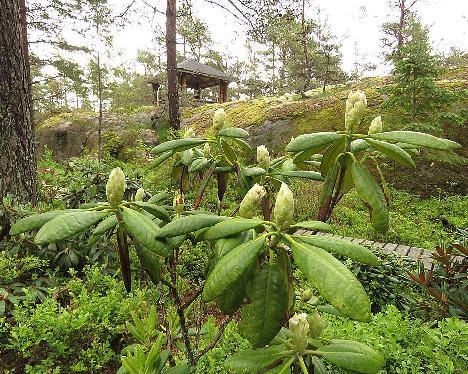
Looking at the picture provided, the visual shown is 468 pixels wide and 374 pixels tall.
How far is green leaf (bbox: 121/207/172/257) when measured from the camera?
746 mm

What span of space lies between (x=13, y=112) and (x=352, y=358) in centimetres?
395

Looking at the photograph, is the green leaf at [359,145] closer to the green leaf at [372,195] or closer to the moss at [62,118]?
the green leaf at [372,195]

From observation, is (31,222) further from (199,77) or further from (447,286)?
(199,77)

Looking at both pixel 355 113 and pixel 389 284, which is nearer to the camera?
pixel 355 113

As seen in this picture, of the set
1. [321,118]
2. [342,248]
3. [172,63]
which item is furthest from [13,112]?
[321,118]

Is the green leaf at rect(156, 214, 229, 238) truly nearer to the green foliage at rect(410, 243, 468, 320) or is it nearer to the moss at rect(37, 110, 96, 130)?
the green foliage at rect(410, 243, 468, 320)

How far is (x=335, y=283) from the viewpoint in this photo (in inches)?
23.2

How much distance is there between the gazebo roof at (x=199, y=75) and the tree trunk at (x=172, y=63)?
17.2 ft

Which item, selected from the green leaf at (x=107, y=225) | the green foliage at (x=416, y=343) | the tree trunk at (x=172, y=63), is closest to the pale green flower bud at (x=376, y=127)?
the green leaf at (x=107, y=225)

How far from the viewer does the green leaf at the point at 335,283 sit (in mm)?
570

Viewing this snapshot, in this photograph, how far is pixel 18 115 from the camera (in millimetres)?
3533

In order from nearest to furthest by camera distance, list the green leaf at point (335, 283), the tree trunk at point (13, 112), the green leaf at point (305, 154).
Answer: the green leaf at point (335, 283), the green leaf at point (305, 154), the tree trunk at point (13, 112)

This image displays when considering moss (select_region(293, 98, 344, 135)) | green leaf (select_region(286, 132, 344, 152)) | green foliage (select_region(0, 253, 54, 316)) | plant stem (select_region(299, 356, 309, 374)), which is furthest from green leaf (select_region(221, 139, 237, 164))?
moss (select_region(293, 98, 344, 135))

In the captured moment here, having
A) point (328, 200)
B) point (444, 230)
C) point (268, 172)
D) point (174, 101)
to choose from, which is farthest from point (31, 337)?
point (174, 101)
